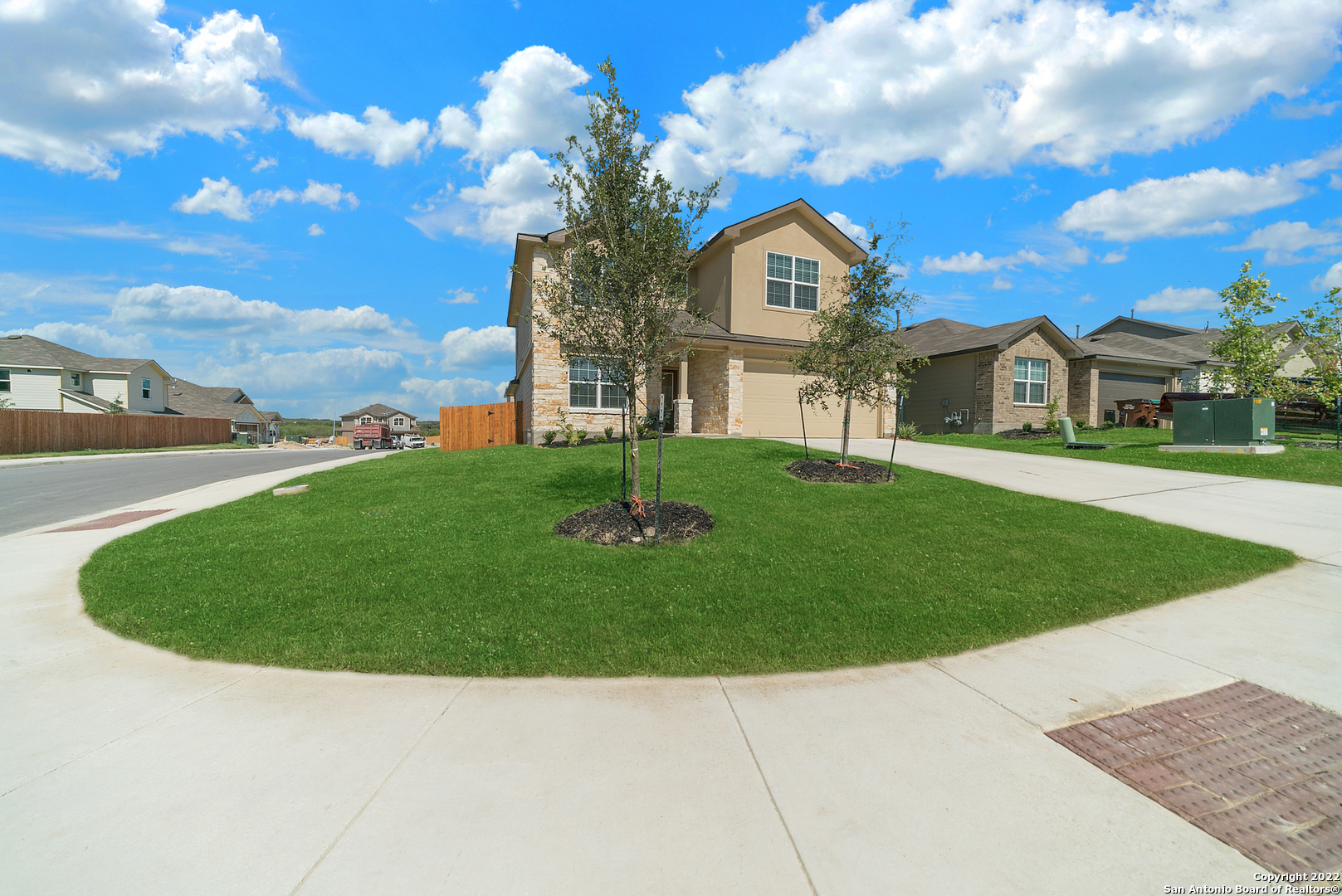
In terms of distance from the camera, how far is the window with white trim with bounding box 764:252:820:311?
1889 centimetres

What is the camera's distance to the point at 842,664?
4176mm

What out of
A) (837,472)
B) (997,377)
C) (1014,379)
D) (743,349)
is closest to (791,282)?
(743,349)

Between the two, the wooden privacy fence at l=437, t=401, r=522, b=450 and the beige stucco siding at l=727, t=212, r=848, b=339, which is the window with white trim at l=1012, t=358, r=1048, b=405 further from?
the wooden privacy fence at l=437, t=401, r=522, b=450

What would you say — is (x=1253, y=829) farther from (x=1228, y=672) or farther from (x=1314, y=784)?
(x=1228, y=672)

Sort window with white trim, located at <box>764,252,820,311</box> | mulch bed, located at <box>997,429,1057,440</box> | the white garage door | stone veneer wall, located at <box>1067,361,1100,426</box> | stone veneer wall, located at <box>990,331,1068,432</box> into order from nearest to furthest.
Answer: the white garage door < window with white trim, located at <box>764,252,820,311</box> < mulch bed, located at <box>997,429,1057,440</box> < stone veneer wall, located at <box>990,331,1068,432</box> < stone veneer wall, located at <box>1067,361,1100,426</box>

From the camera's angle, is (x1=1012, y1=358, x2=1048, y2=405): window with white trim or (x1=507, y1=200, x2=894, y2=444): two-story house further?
(x1=1012, y1=358, x2=1048, y2=405): window with white trim

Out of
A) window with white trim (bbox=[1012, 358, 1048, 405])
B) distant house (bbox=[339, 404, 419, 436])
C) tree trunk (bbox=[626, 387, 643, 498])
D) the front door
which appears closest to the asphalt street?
tree trunk (bbox=[626, 387, 643, 498])

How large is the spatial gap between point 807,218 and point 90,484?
76.3ft

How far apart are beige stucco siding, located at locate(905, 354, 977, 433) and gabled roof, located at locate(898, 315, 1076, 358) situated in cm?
58

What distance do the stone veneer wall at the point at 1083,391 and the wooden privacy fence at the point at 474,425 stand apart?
24.3m

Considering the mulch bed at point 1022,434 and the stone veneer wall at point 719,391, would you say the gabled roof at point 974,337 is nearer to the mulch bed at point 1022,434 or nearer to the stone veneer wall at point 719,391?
the mulch bed at point 1022,434

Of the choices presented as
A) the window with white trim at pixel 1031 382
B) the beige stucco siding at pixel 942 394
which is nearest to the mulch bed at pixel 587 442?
the beige stucco siding at pixel 942 394

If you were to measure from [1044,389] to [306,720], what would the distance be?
2790cm

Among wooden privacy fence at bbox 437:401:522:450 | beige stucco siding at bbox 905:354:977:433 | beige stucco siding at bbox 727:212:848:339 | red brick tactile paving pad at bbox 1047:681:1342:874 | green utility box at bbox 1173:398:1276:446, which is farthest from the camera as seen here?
beige stucco siding at bbox 905:354:977:433
